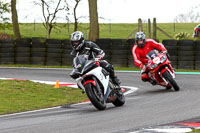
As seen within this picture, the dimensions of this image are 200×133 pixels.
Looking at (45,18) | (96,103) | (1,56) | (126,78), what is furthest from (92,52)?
(45,18)

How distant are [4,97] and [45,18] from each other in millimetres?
30080

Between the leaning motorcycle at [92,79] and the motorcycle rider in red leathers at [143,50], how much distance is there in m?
3.65

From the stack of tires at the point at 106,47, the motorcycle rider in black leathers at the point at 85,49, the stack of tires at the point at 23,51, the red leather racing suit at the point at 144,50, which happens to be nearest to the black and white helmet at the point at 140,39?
the red leather racing suit at the point at 144,50

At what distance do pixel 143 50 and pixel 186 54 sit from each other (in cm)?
842

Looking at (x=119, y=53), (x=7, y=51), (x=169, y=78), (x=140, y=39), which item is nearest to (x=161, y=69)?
(x=169, y=78)

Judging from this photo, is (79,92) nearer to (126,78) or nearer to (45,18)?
(126,78)

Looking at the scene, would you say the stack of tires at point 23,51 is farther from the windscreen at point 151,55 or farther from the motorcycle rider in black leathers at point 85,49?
the motorcycle rider in black leathers at point 85,49

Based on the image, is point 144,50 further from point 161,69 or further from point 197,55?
point 197,55

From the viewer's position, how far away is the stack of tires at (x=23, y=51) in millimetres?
24188

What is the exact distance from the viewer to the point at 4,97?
12070 millimetres

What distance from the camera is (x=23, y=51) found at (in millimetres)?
24219

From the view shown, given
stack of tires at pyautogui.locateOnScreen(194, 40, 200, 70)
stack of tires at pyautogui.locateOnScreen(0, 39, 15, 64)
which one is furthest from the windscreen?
stack of tires at pyautogui.locateOnScreen(0, 39, 15, 64)

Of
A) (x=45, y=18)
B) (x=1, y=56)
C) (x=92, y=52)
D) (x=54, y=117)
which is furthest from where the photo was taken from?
(x=45, y=18)

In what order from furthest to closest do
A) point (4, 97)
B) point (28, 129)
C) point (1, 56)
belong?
point (1, 56)
point (4, 97)
point (28, 129)
